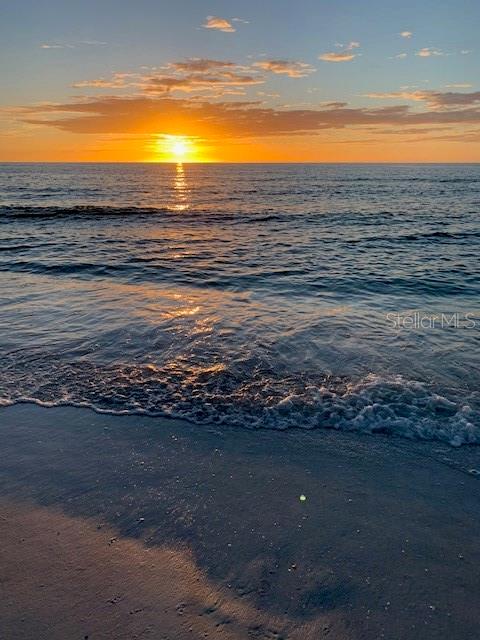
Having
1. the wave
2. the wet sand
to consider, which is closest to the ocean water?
the wave

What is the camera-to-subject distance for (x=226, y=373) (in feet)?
28.8

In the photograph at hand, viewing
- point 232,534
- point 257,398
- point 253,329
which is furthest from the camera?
point 253,329

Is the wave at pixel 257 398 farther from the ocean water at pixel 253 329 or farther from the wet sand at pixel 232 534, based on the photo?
the wet sand at pixel 232 534

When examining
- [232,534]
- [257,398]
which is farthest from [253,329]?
[232,534]

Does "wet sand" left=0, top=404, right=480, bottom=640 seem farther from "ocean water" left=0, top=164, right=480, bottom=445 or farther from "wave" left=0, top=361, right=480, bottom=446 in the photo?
"ocean water" left=0, top=164, right=480, bottom=445

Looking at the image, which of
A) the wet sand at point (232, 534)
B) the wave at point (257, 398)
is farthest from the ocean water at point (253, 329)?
the wet sand at point (232, 534)

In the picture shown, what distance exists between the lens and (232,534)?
15.8ft

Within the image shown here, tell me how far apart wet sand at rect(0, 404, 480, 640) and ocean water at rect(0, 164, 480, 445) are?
863 millimetres

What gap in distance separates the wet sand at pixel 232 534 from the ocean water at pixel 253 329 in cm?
86

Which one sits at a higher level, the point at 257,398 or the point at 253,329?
the point at 253,329

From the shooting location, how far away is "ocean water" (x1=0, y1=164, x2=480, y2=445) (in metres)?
7.63

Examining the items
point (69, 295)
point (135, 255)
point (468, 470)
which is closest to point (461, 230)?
point (135, 255)

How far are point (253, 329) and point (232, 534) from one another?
6780 mm

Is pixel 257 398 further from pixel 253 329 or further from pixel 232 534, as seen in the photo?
pixel 253 329
